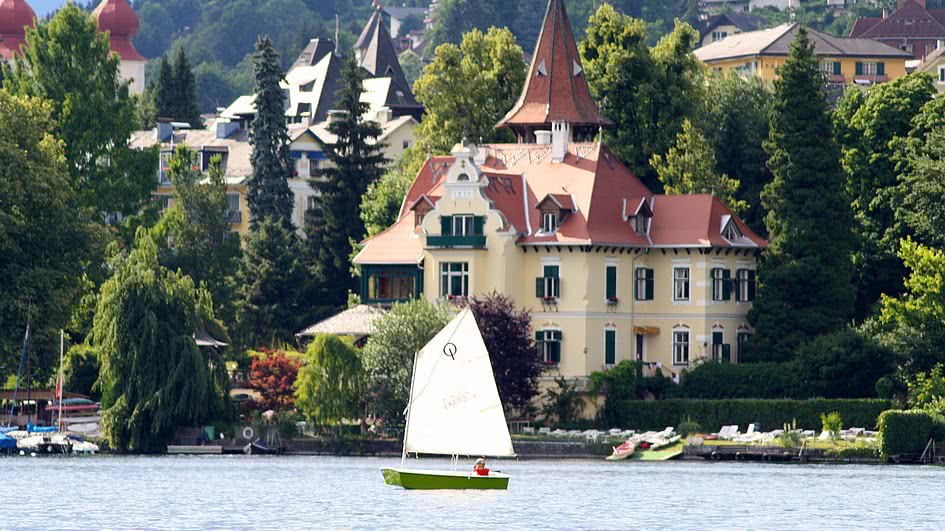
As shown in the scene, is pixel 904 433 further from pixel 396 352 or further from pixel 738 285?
pixel 396 352

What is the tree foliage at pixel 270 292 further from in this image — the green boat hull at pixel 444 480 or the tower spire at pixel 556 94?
the green boat hull at pixel 444 480

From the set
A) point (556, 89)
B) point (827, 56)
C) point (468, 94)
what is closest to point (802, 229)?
point (556, 89)

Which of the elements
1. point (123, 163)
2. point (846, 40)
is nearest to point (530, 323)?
point (123, 163)

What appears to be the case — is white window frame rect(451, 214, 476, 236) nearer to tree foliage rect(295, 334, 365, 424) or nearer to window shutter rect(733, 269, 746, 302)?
tree foliage rect(295, 334, 365, 424)

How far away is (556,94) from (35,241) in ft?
73.5

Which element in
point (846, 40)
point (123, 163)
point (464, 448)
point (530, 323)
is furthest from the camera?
point (846, 40)

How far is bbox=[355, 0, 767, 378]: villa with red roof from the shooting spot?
3819 inches

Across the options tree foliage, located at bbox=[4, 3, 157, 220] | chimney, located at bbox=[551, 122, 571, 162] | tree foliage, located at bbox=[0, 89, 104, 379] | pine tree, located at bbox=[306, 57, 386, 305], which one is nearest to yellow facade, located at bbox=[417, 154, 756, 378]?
chimney, located at bbox=[551, 122, 571, 162]

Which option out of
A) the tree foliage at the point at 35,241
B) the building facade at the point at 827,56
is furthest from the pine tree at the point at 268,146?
the building facade at the point at 827,56

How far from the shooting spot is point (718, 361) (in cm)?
9712

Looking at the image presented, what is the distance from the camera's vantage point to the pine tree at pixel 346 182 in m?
116

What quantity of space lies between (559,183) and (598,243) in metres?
3.67

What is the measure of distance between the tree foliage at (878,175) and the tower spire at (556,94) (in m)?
10.2

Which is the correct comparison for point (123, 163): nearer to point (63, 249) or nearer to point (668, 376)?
point (63, 249)
